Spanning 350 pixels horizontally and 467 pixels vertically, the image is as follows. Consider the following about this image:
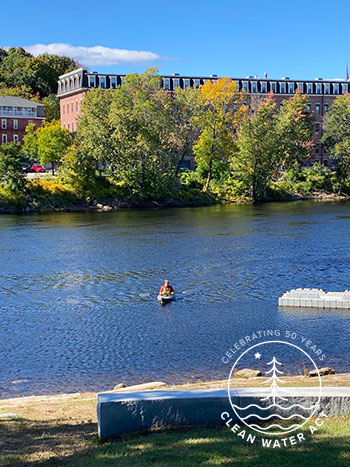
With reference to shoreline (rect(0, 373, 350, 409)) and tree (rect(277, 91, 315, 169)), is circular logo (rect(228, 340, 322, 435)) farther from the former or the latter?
tree (rect(277, 91, 315, 169))

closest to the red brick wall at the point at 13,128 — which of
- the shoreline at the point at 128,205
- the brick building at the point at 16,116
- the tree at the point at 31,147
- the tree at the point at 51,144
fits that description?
the brick building at the point at 16,116

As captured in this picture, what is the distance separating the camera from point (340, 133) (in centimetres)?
11950

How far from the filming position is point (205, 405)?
12.1 metres

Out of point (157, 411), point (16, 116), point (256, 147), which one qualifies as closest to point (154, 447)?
point (157, 411)

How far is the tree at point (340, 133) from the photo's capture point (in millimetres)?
118188


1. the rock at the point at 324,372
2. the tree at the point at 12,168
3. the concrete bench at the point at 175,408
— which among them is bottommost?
the rock at the point at 324,372

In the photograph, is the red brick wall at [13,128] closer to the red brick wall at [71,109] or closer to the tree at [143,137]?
the red brick wall at [71,109]

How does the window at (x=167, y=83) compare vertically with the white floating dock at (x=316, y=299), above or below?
above

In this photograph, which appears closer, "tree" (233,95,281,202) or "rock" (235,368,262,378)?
"rock" (235,368,262,378)

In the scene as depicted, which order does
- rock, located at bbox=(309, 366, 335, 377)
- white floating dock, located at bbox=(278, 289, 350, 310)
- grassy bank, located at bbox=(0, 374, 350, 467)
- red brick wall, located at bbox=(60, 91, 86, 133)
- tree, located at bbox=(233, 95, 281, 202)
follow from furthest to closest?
red brick wall, located at bbox=(60, 91, 86, 133) → tree, located at bbox=(233, 95, 281, 202) → white floating dock, located at bbox=(278, 289, 350, 310) → rock, located at bbox=(309, 366, 335, 377) → grassy bank, located at bbox=(0, 374, 350, 467)

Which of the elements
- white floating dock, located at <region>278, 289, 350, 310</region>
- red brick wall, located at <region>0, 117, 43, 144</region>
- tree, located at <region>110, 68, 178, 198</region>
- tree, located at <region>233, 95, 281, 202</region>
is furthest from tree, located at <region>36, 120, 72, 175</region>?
white floating dock, located at <region>278, 289, 350, 310</region>

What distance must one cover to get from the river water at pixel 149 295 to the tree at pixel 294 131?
4152 cm

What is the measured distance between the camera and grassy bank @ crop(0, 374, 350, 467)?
10.2m

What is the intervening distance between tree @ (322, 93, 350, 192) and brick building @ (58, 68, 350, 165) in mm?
17255
